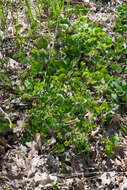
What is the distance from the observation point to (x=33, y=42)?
317 centimetres

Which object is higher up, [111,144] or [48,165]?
[111,144]

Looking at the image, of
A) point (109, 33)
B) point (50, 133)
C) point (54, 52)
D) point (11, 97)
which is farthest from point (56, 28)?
point (50, 133)

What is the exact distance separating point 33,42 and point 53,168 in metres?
1.78

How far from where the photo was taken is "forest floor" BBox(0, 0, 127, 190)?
209cm

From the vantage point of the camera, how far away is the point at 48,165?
7.30 ft

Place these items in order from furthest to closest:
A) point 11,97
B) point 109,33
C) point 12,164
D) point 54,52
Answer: point 109,33, point 54,52, point 11,97, point 12,164

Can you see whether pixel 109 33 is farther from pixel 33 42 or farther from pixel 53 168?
pixel 53 168

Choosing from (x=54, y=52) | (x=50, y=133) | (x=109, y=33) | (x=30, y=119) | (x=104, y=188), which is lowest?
(x=104, y=188)

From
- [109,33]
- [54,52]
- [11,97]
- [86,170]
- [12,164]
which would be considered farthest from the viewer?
[109,33]

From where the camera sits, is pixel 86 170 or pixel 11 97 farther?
pixel 11 97

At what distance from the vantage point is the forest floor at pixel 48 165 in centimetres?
209

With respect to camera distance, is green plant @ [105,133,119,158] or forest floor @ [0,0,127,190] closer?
forest floor @ [0,0,127,190]

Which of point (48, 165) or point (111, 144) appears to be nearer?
point (48, 165)

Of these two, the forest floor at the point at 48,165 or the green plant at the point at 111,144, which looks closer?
the forest floor at the point at 48,165
